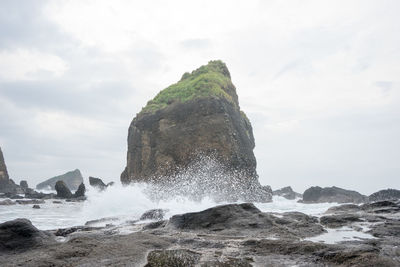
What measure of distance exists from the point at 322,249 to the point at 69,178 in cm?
10431

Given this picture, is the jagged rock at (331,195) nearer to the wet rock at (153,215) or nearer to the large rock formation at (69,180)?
the wet rock at (153,215)

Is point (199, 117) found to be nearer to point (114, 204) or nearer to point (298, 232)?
point (114, 204)

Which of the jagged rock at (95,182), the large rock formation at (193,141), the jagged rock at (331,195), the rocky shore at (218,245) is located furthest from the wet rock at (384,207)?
the jagged rock at (95,182)

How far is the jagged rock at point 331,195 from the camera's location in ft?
109

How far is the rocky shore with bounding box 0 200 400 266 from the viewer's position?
10.5 feet

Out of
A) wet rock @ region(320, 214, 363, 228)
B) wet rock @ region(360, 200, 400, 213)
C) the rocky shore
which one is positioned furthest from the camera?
wet rock @ region(360, 200, 400, 213)

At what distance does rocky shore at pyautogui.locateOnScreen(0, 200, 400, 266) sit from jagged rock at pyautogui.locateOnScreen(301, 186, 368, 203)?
29557 millimetres

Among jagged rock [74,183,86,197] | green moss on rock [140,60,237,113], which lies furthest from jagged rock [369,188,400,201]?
jagged rock [74,183,86,197]

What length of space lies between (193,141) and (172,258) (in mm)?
20970

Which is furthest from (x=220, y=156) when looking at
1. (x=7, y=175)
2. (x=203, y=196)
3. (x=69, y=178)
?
(x=69, y=178)

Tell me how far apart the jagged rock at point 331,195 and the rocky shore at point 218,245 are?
97.0 ft

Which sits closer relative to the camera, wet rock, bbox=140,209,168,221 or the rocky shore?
the rocky shore

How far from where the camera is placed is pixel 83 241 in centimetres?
420

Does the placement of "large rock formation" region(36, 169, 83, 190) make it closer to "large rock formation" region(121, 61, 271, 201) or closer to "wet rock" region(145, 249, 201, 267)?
"large rock formation" region(121, 61, 271, 201)
